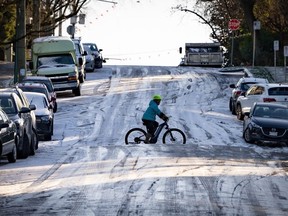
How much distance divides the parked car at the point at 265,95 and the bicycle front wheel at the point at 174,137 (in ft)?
26.0

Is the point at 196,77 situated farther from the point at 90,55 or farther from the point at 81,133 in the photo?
the point at 81,133

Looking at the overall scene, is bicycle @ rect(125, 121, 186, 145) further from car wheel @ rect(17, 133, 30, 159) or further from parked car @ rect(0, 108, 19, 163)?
parked car @ rect(0, 108, 19, 163)

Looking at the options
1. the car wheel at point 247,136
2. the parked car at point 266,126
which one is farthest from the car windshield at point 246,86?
the car wheel at point 247,136

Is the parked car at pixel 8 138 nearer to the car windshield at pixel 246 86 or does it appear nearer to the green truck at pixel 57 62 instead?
the car windshield at pixel 246 86

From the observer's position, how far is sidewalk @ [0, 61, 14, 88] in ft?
170

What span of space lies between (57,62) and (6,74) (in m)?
12.4

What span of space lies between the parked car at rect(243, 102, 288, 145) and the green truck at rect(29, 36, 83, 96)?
16391 millimetres

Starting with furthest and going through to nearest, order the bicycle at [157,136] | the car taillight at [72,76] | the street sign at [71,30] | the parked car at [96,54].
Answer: the street sign at [71,30] → the parked car at [96,54] → the car taillight at [72,76] → the bicycle at [157,136]

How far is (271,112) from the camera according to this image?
3159 cm

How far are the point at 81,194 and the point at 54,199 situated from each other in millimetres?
725

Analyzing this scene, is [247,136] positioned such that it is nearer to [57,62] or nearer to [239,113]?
[239,113]

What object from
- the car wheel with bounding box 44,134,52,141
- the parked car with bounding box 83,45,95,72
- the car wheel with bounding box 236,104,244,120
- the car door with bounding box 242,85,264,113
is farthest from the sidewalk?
the car wheel with bounding box 44,134,52,141

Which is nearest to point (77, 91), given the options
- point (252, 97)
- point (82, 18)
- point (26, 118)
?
point (252, 97)

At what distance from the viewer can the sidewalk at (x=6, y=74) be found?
170ft
